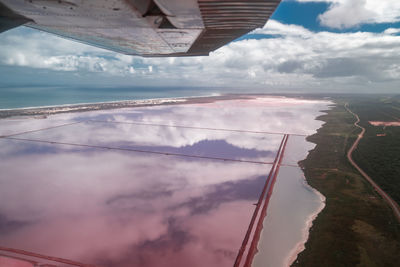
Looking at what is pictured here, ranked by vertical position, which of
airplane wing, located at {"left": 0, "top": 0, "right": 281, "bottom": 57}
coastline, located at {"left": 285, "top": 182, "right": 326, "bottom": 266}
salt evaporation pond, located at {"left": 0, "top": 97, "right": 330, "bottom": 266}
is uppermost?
airplane wing, located at {"left": 0, "top": 0, "right": 281, "bottom": 57}

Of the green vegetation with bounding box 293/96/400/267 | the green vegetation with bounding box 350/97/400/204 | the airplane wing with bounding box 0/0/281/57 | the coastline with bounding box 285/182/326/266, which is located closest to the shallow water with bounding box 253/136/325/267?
the coastline with bounding box 285/182/326/266

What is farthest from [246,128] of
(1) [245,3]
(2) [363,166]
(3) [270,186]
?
(1) [245,3]

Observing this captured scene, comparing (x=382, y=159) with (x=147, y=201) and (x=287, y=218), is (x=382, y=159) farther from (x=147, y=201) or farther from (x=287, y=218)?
(x=147, y=201)

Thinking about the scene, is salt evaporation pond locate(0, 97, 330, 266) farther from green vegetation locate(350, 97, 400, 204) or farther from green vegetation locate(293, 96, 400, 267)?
green vegetation locate(350, 97, 400, 204)

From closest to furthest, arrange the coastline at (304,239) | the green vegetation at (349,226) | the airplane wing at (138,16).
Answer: the airplane wing at (138,16) < the coastline at (304,239) < the green vegetation at (349,226)

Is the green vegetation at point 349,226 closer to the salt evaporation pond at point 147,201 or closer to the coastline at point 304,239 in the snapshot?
the coastline at point 304,239

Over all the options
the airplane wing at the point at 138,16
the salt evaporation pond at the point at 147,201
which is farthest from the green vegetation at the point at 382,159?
the airplane wing at the point at 138,16
